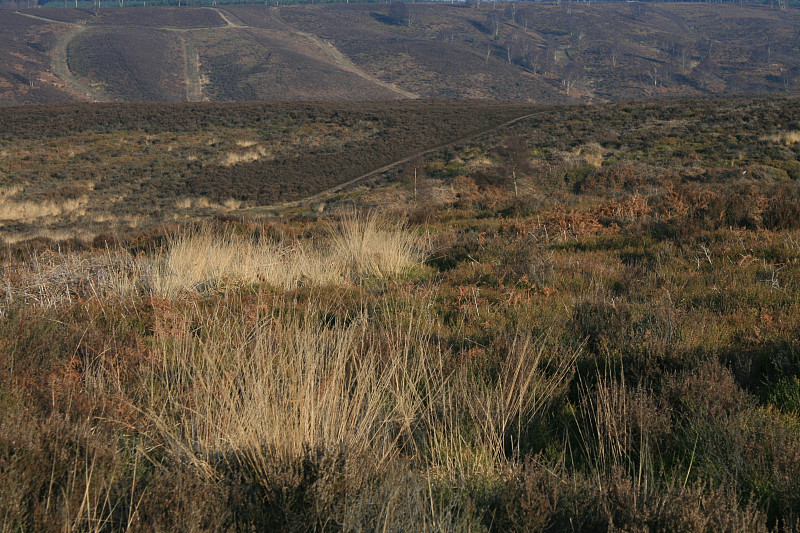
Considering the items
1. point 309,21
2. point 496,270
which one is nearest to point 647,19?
point 309,21

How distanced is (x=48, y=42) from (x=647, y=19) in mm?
128158

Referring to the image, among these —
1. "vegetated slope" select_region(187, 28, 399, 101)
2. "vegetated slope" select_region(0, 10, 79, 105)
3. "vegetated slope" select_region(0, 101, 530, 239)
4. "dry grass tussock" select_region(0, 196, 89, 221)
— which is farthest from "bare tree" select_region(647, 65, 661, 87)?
"dry grass tussock" select_region(0, 196, 89, 221)

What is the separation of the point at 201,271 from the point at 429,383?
3915 millimetres

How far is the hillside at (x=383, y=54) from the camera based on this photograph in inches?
3125

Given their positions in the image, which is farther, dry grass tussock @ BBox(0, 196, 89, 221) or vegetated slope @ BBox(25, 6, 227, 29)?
vegetated slope @ BBox(25, 6, 227, 29)

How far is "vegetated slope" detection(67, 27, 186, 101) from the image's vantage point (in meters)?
76.1

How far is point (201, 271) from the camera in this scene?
6469 mm

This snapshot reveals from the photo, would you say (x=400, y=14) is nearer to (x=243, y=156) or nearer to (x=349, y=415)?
(x=243, y=156)

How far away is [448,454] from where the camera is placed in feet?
8.70

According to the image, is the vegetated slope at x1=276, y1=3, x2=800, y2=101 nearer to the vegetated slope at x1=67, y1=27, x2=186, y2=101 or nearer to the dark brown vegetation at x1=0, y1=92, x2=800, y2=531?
the vegetated slope at x1=67, y1=27, x2=186, y2=101

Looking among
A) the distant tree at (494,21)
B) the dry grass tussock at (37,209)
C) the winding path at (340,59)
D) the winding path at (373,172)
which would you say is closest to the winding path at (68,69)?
the winding path at (340,59)

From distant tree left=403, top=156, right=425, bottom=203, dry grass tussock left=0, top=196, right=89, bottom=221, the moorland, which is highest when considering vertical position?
the moorland

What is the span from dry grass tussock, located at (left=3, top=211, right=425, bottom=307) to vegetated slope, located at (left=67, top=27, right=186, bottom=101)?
76533 mm

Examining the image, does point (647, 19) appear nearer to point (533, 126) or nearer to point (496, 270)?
point (533, 126)
